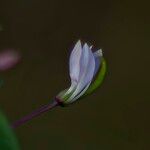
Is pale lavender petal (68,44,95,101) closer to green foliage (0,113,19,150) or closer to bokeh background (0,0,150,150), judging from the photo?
green foliage (0,113,19,150)

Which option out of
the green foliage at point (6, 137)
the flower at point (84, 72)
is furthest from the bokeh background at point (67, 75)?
the green foliage at point (6, 137)

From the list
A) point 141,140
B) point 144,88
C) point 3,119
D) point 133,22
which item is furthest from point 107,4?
point 3,119

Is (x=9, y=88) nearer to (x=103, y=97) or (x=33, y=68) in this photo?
(x=33, y=68)

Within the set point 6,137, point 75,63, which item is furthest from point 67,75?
point 6,137

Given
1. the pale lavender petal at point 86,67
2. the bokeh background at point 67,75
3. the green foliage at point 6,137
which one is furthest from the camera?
the bokeh background at point 67,75

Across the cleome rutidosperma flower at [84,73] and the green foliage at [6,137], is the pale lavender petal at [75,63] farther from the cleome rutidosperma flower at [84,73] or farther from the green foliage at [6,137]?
the green foliage at [6,137]
